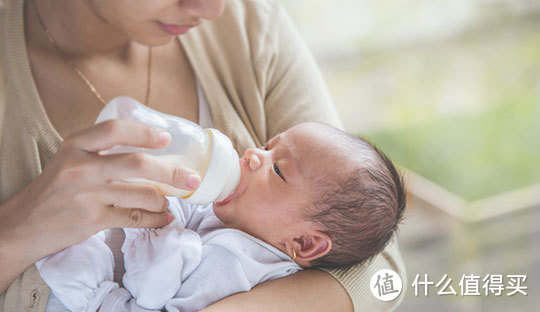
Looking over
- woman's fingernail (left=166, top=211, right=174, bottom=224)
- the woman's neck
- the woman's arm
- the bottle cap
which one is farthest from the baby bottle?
the woman's neck

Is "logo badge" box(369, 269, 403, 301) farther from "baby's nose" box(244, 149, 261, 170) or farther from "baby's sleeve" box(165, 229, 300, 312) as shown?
"baby's nose" box(244, 149, 261, 170)

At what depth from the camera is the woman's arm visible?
1.19 metres

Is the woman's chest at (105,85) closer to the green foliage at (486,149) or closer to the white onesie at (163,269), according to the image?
the white onesie at (163,269)

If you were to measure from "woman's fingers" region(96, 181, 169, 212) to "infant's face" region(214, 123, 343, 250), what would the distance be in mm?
213

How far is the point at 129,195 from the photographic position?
3.61 feet

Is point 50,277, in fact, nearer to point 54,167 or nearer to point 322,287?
point 54,167

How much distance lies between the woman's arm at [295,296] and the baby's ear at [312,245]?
0.05 m

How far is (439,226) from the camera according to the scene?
8.88 feet

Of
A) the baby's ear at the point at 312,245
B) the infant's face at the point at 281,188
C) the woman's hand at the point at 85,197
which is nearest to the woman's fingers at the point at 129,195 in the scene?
the woman's hand at the point at 85,197

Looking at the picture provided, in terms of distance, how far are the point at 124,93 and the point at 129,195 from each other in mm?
501

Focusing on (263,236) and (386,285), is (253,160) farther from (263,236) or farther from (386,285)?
(386,285)

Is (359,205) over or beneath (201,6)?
beneath

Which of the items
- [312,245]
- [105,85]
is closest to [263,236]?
[312,245]

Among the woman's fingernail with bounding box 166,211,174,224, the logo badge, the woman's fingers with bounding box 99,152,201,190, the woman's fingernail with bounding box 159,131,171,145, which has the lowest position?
the logo badge
